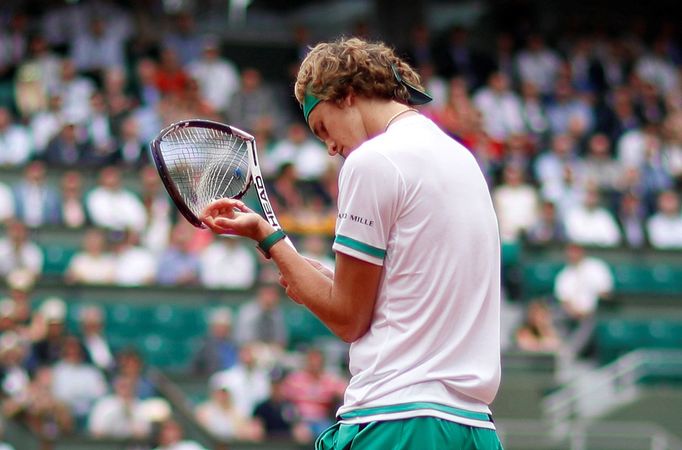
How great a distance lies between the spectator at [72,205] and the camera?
45.2ft

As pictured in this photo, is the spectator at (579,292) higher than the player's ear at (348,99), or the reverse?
the player's ear at (348,99)

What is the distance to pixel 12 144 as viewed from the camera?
14820mm

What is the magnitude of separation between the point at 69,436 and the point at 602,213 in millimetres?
7839

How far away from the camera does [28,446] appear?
10484 millimetres

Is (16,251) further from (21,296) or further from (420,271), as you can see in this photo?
(420,271)

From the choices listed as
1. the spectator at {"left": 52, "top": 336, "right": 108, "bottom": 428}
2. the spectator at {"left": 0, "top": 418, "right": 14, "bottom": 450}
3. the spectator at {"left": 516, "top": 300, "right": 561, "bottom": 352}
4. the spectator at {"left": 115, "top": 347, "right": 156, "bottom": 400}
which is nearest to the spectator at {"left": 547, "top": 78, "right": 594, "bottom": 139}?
the spectator at {"left": 516, "top": 300, "right": 561, "bottom": 352}

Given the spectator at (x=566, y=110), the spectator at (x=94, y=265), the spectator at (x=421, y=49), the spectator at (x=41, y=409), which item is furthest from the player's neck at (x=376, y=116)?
the spectator at (x=421, y=49)

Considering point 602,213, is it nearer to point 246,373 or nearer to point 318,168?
point 318,168

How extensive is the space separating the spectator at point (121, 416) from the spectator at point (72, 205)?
315 cm

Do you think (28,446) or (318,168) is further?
(318,168)

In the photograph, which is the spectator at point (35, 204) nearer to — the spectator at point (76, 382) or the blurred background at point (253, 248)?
the blurred background at point (253, 248)

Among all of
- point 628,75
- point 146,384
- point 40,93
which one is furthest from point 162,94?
point 628,75

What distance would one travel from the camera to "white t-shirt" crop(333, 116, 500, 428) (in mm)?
3279

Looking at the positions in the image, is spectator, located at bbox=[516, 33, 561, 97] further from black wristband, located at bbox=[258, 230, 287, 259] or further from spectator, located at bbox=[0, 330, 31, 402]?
black wristband, located at bbox=[258, 230, 287, 259]
